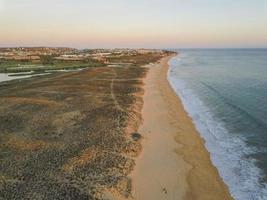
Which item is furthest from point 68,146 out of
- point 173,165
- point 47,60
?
point 47,60

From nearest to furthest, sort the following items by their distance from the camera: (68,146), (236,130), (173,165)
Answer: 1. (173,165)
2. (68,146)
3. (236,130)

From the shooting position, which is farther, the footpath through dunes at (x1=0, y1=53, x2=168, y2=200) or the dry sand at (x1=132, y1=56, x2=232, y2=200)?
the footpath through dunes at (x1=0, y1=53, x2=168, y2=200)

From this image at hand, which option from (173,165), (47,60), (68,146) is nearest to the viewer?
(173,165)

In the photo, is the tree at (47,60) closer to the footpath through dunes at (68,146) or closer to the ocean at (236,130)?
the ocean at (236,130)

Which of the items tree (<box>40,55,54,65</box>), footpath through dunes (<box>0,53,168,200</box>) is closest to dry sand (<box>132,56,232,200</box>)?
footpath through dunes (<box>0,53,168,200</box>)

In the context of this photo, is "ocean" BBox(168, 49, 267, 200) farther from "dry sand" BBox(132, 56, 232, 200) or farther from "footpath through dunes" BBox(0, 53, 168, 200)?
"footpath through dunes" BBox(0, 53, 168, 200)

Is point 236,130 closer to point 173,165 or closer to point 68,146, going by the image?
point 173,165
